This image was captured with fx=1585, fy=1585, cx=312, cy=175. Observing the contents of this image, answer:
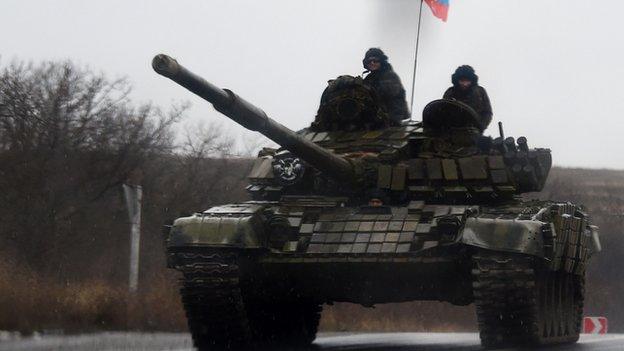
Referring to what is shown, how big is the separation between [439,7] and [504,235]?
916 centimetres

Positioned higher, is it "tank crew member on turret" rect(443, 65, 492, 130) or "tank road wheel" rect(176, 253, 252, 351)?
"tank crew member on turret" rect(443, 65, 492, 130)

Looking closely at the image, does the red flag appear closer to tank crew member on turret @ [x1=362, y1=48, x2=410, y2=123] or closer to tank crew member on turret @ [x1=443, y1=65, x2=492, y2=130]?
tank crew member on turret @ [x1=362, y1=48, x2=410, y2=123]

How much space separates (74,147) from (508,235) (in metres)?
17.2

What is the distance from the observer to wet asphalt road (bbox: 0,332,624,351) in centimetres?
1709

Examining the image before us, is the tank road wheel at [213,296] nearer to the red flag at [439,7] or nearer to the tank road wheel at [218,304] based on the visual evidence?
the tank road wheel at [218,304]

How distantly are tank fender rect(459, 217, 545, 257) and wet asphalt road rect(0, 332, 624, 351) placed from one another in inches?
61.5

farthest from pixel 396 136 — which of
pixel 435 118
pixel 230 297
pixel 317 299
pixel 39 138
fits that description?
pixel 39 138

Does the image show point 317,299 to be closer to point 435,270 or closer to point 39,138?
point 435,270

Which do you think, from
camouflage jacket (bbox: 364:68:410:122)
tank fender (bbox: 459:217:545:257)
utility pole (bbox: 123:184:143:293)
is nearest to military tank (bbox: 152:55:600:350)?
tank fender (bbox: 459:217:545:257)

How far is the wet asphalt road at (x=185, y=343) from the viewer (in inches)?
673

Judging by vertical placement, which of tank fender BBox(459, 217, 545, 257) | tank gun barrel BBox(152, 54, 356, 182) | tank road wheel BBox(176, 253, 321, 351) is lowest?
tank road wheel BBox(176, 253, 321, 351)

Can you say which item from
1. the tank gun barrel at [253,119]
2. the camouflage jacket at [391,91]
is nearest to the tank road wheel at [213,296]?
the tank gun barrel at [253,119]

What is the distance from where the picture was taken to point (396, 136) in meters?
18.7

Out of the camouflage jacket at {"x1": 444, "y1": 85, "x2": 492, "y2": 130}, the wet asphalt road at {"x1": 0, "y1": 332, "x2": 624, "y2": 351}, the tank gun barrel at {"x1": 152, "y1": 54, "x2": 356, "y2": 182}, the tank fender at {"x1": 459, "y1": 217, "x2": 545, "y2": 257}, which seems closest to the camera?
the tank gun barrel at {"x1": 152, "y1": 54, "x2": 356, "y2": 182}
